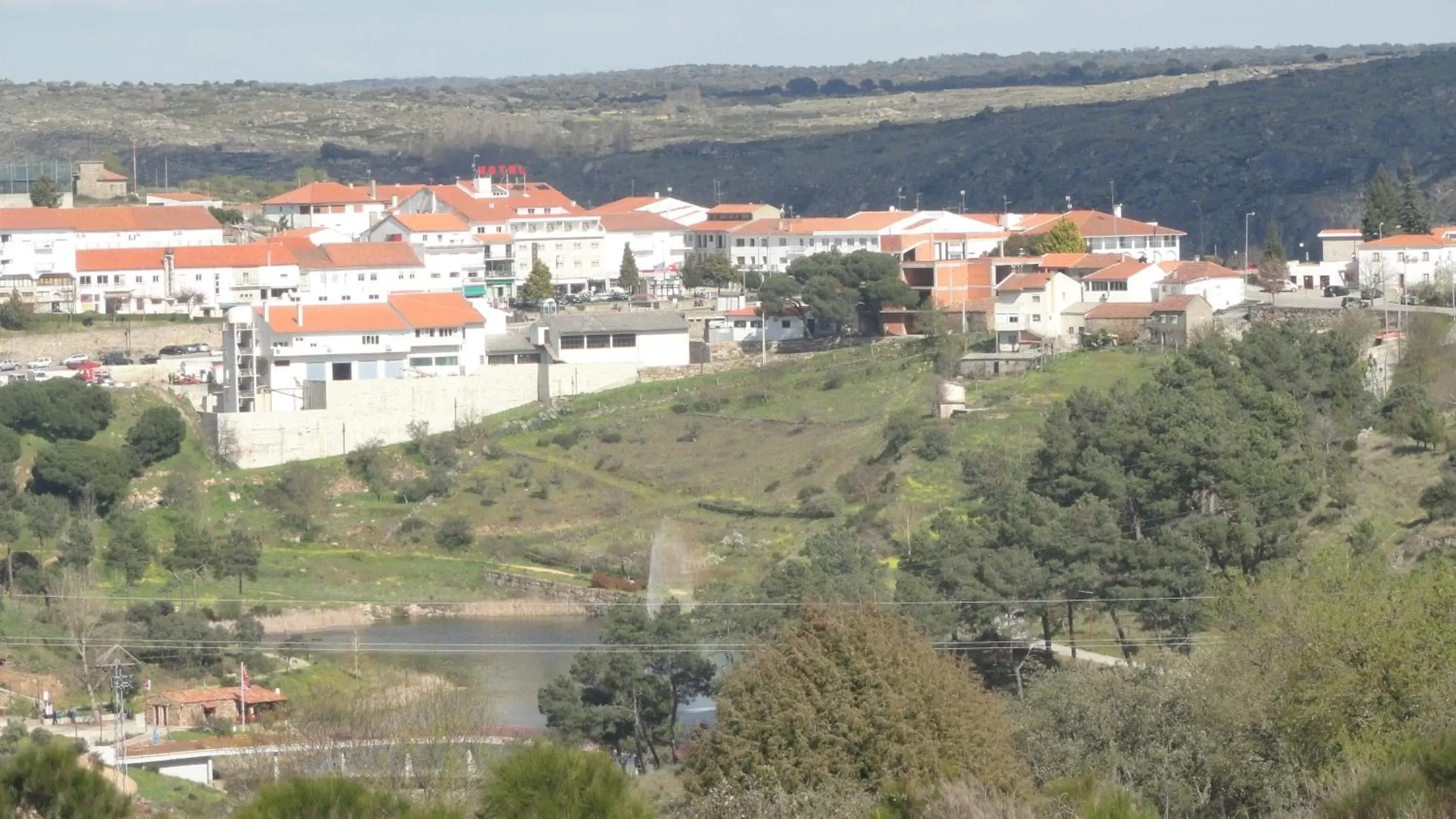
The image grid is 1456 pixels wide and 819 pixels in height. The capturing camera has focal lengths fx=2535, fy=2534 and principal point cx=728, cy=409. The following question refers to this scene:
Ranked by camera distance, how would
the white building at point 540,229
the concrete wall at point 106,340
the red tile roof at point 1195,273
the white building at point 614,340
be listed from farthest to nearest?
the white building at point 540,229 → the white building at point 614,340 → the concrete wall at point 106,340 → the red tile roof at point 1195,273

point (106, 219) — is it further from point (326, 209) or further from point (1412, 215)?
point (1412, 215)

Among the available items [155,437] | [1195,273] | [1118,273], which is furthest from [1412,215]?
[155,437]

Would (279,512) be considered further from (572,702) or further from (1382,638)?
(1382,638)

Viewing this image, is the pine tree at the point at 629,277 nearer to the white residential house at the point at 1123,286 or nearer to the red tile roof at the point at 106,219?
the red tile roof at the point at 106,219

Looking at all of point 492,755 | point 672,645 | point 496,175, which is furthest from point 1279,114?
point 492,755

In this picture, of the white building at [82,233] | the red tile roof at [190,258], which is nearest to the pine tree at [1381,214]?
the red tile roof at [190,258]

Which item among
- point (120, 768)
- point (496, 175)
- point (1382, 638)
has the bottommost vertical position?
point (120, 768)

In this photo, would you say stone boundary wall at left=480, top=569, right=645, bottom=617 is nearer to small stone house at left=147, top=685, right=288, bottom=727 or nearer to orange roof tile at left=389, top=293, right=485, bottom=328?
small stone house at left=147, top=685, right=288, bottom=727
